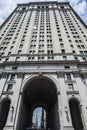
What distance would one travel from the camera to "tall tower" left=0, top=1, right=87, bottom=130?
22228 mm

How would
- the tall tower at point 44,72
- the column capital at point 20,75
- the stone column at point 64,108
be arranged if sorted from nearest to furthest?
the stone column at point 64,108 → the tall tower at point 44,72 → the column capital at point 20,75

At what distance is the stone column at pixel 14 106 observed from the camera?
1924cm

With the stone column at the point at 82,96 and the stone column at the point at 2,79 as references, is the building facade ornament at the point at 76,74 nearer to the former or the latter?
the stone column at the point at 82,96

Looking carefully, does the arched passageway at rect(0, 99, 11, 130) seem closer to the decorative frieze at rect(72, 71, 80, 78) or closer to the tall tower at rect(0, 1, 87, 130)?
the tall tower at rect(0, 1, 87, 130)

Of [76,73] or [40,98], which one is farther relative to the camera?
[40,98]

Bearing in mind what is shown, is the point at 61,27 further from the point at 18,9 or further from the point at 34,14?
the point at 18,9

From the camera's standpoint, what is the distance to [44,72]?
27.4 metres

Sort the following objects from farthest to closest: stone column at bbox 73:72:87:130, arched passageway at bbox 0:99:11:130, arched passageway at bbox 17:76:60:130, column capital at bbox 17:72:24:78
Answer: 1. column capital at bbox 17:72:24:78
2. arched passageway at bbox 17:76:60:130
3. arched passageway at bbox 0:99:11:130
4. stone column at bbox 73:72:87:130

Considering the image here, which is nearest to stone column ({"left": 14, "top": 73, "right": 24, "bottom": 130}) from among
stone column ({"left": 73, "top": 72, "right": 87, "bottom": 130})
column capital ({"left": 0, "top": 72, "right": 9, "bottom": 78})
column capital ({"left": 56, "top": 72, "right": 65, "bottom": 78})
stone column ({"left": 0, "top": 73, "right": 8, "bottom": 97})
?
column capital ({"left": 0, "top": 72, "right": 9, "bottom": 78})

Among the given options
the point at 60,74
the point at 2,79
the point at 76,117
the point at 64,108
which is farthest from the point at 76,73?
the point at 2,79

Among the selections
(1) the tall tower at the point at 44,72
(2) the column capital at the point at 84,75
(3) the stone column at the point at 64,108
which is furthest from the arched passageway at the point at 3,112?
(2) the column capital at the point at 84,75

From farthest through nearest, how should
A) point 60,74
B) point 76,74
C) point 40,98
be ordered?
point 40,98 → point 60,74 → point 76,74

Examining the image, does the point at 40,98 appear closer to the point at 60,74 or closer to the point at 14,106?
the point at 60,74

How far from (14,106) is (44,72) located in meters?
10.4
